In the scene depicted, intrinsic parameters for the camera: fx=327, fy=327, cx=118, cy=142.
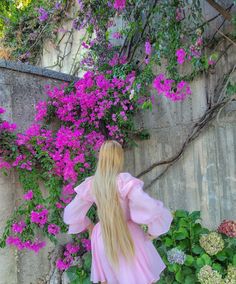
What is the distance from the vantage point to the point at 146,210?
1.98 metres

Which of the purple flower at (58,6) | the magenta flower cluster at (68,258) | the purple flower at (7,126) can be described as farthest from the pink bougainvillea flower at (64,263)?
the purple flower at (58,6)

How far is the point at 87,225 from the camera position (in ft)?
7.73

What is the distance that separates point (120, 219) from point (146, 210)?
0.18 m

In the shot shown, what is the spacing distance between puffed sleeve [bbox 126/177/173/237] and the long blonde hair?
9 cm

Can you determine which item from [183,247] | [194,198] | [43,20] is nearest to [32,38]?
[43,20]

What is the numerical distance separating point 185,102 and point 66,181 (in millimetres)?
1481

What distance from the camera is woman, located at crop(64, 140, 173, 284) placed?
2.01m

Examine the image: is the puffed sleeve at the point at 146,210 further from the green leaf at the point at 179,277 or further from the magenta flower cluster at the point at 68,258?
the magenta flower cluster at the point at 68,258

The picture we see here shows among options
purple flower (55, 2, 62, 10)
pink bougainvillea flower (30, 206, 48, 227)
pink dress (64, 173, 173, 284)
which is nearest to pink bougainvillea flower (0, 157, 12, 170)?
pink bougainvillea flower (30, 206, 48, 227)

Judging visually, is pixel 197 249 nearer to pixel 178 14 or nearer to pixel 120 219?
pixel 120 219

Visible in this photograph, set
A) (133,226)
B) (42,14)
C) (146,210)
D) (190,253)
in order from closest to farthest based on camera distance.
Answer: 1. (146,210)
2. (133,226)
3. (190,253)
4. (42,14)

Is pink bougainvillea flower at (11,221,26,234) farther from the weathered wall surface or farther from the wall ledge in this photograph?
the wall ledge

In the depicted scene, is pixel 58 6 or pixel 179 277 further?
pixel 58 6

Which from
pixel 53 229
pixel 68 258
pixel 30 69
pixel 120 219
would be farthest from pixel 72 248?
pixel 30 69
